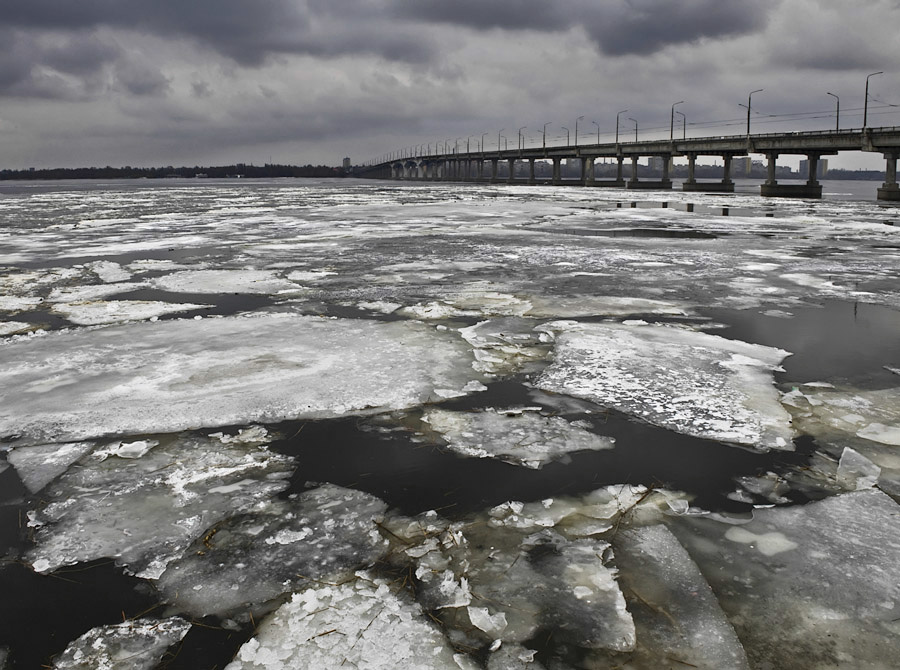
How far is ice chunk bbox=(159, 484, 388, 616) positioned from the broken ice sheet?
3.12 feet

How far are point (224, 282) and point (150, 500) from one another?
8.01 m

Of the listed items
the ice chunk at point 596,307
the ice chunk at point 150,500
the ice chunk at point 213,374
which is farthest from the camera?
the ice chunk at point 596,307

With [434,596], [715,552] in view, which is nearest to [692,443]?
[715,552]

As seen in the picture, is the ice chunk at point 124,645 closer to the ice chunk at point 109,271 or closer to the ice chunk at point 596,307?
the ice chunk at point 596,307

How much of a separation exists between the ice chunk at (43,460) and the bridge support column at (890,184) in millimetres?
64426

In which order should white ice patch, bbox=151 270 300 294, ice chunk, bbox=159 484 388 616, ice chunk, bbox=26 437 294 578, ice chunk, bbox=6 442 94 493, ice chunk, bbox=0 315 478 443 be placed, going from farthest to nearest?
white ice patch, bbox=151 270 300 294 → ice chunk, bbox=0 315 478 443 → ice chunk, bbox=6 442 94 493 → ice chunk, bbox=26 437 294 578 → ice chunk, bbox=159 484 388 616

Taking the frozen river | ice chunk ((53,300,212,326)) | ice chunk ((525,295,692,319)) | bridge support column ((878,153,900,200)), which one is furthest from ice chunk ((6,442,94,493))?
bridge support column ((878,153,900,200))

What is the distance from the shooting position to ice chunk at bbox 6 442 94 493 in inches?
153

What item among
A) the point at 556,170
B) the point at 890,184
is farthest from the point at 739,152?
the point at 556,170

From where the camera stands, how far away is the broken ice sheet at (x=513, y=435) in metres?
4.22

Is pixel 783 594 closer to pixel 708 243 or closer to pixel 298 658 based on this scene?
pixel 298 658

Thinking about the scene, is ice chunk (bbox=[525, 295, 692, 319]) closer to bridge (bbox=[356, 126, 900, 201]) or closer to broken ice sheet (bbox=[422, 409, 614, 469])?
broken ice sheet (bbox=[422, 409, 614, 469])

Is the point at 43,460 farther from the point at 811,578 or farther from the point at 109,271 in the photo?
the point at 109,271

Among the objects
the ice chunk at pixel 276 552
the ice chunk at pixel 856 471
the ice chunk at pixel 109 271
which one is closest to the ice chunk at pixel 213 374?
the ice chunk at pixel 276 552
